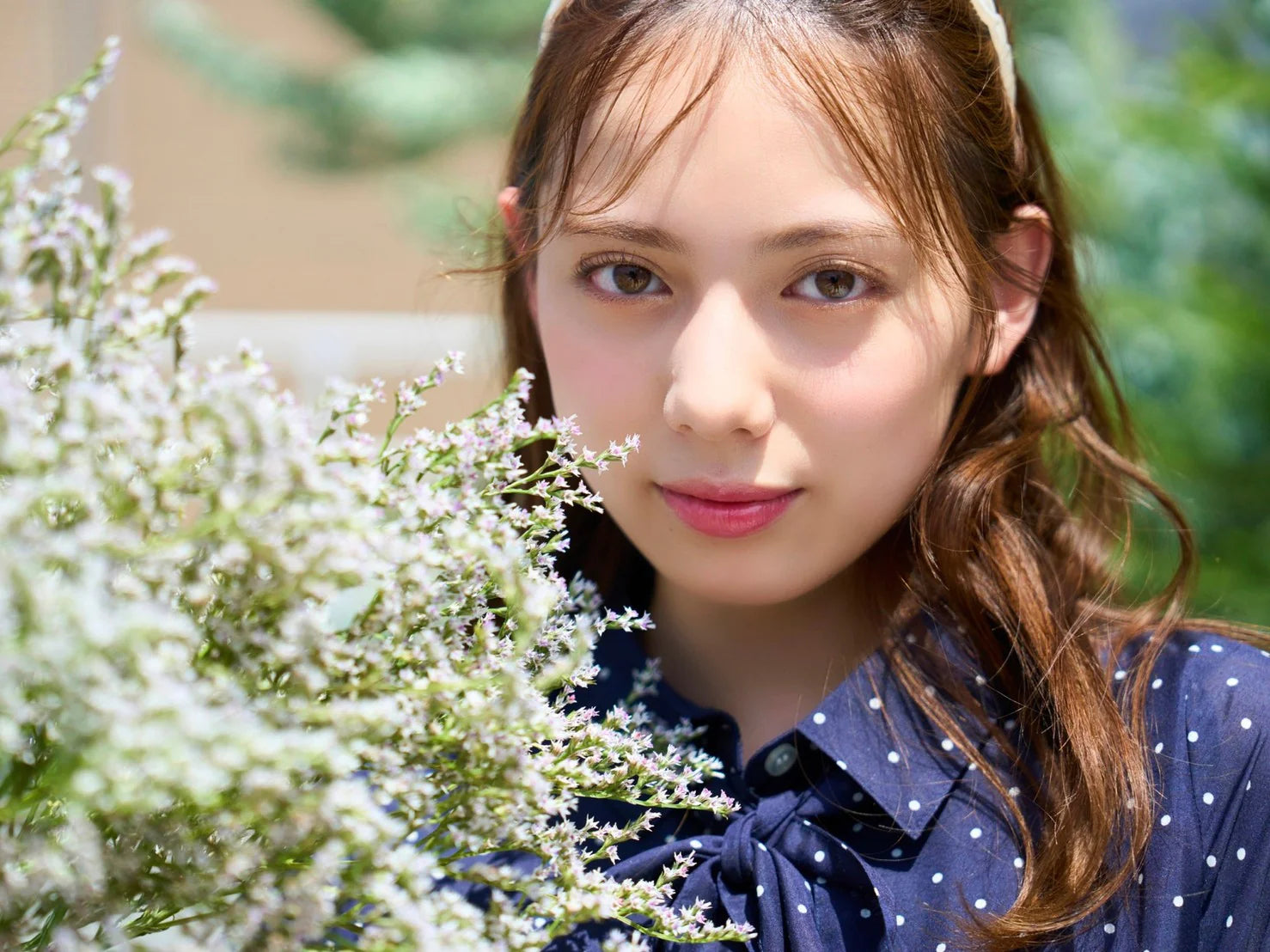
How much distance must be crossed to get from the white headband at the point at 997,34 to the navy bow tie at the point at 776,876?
74 centimetres

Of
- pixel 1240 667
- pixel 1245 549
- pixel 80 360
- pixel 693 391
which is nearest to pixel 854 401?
pixel 693 391

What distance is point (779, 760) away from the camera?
117cm

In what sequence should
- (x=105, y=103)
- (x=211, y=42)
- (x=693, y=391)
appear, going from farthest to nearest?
(x=211, y=42) < (x=105, y=103) < (x=693, y=391)

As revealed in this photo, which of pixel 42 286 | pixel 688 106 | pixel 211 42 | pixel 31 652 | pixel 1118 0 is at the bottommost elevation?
pixel 31 652

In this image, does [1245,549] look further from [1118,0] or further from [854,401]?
[1118,0]

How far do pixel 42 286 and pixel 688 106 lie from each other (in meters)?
0.54

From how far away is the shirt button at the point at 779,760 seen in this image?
116 cm

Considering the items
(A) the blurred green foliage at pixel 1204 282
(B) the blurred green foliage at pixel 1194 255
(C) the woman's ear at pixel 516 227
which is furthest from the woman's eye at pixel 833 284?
(A) the blurred green foliage at pixel 1204 282

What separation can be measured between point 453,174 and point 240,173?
2241 millimetres

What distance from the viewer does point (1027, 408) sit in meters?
1.32

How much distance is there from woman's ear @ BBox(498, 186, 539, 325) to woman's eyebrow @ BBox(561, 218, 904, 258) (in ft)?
0.69

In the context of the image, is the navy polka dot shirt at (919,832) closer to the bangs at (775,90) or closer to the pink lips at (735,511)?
the pink lips at (735,511)

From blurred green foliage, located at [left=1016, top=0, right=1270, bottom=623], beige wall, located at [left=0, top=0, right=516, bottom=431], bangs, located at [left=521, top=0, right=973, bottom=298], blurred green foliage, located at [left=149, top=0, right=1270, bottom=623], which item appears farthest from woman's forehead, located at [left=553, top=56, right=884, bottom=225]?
beige wall, located at [left=0, top=0, right=516, bottom=431]

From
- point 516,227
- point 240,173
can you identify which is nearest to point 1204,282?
point 516,227
